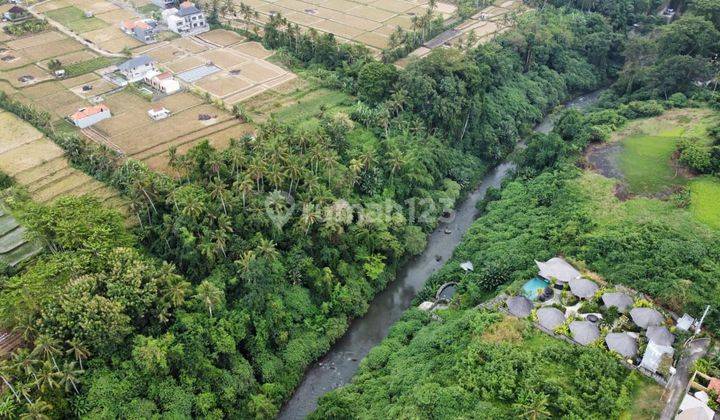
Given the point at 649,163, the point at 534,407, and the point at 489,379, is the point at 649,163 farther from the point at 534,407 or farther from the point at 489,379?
the point at 534,407

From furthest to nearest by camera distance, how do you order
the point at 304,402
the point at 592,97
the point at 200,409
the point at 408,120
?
the point at 592,97
the point at 408,120
the point at 304,402
the point at 200,409

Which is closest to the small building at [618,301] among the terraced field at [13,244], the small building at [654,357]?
the small building at [654,357]

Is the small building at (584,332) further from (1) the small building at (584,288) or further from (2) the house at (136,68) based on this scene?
(2) the house at (136,68)

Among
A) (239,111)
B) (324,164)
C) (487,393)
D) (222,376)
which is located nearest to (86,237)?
(222,376)

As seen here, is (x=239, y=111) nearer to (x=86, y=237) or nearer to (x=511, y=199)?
(x=86, y=237)

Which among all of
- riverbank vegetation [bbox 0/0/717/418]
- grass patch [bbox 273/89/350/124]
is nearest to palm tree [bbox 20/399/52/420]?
riverbank vegetation [bbox 0/0/717/418]

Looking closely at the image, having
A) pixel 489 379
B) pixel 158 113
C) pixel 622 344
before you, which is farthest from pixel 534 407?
pixel 158 113
